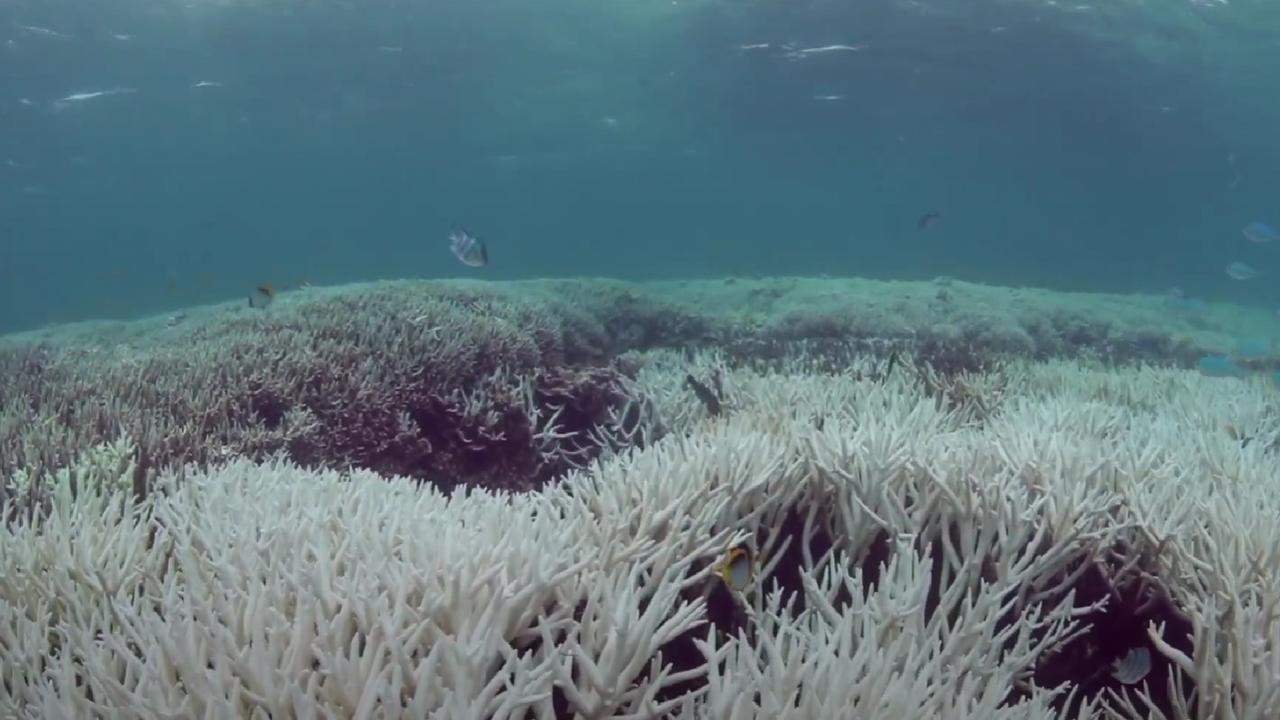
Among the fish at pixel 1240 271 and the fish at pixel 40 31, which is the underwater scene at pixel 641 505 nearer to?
the fish at pixel 40 31

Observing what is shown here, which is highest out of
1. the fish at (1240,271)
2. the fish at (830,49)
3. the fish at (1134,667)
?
the fish at (830,49)

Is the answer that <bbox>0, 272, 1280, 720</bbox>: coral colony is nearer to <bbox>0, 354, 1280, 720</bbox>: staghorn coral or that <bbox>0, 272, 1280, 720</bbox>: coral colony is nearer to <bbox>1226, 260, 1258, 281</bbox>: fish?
<bbox>0, 354, 1280, 720</bbox>: staghorn coral

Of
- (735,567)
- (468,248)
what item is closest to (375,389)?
(468,248)

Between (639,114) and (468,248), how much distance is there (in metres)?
51.2

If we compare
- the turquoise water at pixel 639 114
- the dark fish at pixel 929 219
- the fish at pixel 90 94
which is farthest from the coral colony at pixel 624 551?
the fish at pixel 90 94

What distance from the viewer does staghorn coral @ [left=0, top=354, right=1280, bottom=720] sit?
2.11 m

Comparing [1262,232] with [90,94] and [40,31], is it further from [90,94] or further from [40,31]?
[90,94]

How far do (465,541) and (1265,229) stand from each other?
64.6ft

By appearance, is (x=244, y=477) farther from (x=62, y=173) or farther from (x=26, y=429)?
(x=62, y=173)

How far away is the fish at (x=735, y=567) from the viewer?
2.97m

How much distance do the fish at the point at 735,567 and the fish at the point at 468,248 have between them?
8032 millimetres

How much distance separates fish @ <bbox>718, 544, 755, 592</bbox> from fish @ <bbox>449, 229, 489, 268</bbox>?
803cm

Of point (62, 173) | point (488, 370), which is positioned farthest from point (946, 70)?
point (62, 173)

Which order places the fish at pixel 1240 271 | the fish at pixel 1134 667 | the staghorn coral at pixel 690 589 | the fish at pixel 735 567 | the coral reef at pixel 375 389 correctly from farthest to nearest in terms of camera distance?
1. the fish at pixel 1240 271
2. the coral reef at pixel 375 389
3. the fish at pixel 735 567
4. the fish at pixel 1134 667
5. the staghorn coral at pixel 690 589
